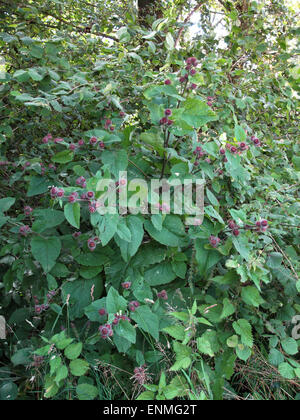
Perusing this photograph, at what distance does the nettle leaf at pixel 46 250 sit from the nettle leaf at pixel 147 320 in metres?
0.41

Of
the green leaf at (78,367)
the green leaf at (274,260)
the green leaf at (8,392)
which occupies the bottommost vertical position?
the green leaf at (8,392)

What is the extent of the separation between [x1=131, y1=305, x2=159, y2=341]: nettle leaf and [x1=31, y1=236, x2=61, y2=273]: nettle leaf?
16.2 inches

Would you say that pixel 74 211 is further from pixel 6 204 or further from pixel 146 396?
pixel 146 396

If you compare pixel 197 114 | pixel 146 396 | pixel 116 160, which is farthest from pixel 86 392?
pixel 197 114

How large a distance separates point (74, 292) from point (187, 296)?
54 cm

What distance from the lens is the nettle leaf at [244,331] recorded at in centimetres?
146

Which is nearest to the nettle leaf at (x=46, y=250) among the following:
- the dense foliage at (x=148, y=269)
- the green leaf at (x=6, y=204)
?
Answer: the dense foliage at (x=148, y=269)

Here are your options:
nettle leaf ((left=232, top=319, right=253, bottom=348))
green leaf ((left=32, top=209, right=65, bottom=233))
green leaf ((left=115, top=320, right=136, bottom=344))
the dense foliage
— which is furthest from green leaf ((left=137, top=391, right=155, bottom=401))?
green leaf ((left=32, top=209, right=65, bottom=233))

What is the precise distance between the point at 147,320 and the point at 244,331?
41 centimetres

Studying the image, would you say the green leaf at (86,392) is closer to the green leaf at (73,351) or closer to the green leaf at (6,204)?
the green leaf at (73,351)

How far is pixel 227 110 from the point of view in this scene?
220 centimetres

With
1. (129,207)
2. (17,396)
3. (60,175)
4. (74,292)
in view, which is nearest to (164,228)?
(129,207)

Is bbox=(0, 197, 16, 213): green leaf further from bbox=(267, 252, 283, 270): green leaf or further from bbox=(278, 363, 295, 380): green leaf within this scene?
bbox=(278, 363, 295, 380): green leaf
